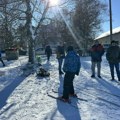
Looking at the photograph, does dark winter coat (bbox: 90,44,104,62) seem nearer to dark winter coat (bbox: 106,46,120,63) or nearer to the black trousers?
dark winter coat (bbox: 106,46,120,63)

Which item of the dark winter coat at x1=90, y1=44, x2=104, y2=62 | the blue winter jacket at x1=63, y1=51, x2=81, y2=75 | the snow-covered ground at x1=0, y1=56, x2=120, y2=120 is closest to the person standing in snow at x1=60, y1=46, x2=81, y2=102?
the blue winter jacket at x1=63, y1=51, x2=81, y2=75

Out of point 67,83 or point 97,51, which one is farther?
point 97,51

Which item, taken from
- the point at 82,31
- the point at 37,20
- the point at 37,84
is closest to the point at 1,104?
the point at 37,84

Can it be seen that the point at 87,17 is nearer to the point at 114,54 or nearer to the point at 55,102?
the point at 114,54

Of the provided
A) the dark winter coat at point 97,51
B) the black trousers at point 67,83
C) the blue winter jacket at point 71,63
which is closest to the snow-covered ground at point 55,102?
the black trousers at point 67,83

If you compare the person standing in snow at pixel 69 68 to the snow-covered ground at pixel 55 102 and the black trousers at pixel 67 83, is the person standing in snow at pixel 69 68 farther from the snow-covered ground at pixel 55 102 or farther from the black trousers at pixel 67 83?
the snow-covered ground at pixel 55 102

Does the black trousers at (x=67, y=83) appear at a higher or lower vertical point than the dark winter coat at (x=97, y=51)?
lower

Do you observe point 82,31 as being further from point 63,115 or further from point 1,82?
point 63,115

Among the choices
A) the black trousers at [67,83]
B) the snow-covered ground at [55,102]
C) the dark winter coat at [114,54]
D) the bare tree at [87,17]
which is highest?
the bare tree at [87,17]

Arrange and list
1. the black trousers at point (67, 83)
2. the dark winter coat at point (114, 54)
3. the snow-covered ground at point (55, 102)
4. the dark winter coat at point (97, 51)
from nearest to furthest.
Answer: the snow-covered ground at point (55, 102)
the black trousers at point (67, 83)
the dark winter coat at point (114, 54)
the dark winter coat at point (97, 51)

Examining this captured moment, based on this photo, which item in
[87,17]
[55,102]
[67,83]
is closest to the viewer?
[55,102]

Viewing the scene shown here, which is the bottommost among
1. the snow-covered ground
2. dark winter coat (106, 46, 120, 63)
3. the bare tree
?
the snow-covered ground

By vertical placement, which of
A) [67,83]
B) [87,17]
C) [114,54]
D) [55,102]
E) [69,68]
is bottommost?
[55,102]

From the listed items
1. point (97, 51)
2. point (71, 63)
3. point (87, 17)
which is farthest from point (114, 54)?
point (87, 17)
